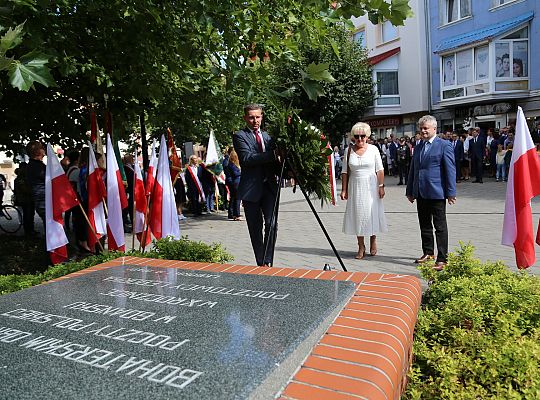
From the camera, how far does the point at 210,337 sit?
2025mm

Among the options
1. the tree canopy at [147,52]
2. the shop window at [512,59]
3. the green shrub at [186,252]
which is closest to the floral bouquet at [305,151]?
the tree canopy at [147,52]

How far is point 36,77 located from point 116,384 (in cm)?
189

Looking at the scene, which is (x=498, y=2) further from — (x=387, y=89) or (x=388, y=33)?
(x=387, y=89)

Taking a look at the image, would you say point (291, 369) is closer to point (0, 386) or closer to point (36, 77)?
point (0, 386)

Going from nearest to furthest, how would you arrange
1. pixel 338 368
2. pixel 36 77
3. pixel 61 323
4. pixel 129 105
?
pixel 338 368 < pixel 61 323 < pixel 36 77 < pixel 129 105

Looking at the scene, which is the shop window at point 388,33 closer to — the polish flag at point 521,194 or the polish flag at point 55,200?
the polish flag at point 521,194

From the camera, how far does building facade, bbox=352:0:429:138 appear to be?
28.1 m

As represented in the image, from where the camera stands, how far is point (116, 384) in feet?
5.45

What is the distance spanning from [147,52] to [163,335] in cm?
458

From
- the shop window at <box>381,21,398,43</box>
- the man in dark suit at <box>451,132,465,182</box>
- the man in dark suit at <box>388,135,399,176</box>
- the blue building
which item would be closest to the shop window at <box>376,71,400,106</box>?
the shop window at <box>381,21,398,43</box>

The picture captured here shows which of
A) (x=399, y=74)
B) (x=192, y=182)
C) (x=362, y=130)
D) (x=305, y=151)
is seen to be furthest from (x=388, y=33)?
(x=305, y=151)

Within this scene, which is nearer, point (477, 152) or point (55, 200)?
point (55, 200)

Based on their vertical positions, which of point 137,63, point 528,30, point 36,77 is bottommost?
point 36,77

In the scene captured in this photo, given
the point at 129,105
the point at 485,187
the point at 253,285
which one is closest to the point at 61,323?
the point at 253,285
